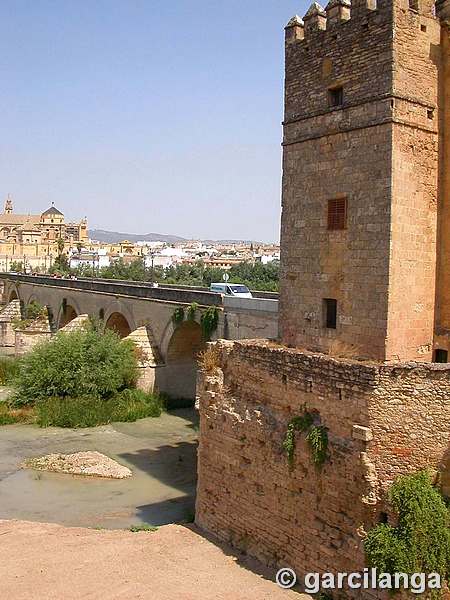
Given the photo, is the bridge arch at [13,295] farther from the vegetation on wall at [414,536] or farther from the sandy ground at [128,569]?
the vegetation on wall at [414,536]

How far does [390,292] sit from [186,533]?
522 cm

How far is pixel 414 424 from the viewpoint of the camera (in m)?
7.74

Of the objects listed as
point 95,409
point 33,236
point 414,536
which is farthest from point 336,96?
point 33,236

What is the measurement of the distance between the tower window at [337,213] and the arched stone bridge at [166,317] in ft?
24.0

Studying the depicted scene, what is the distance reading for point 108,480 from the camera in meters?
15.5

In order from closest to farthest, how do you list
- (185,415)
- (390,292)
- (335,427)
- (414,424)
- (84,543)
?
(414,424)
(335,427)
(390,292)
(84,543)
(185,415)

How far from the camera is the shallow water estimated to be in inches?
522

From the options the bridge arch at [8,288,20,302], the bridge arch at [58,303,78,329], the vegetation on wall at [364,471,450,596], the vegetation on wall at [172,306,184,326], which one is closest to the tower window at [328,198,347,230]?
the vegetation on wall at [364,471,450,596]

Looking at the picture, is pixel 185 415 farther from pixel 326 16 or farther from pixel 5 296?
pixel 5 296

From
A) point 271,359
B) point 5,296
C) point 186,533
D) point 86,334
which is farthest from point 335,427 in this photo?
point 5,296

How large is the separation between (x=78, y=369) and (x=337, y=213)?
48.6 feet

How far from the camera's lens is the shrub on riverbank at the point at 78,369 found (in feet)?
73.4

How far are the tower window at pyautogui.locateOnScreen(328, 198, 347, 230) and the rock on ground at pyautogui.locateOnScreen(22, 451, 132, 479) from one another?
8.96m

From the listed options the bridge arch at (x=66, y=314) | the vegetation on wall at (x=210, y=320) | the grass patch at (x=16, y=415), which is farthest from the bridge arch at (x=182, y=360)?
the bridge arch at (x=66, y=314)
